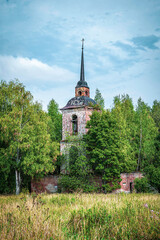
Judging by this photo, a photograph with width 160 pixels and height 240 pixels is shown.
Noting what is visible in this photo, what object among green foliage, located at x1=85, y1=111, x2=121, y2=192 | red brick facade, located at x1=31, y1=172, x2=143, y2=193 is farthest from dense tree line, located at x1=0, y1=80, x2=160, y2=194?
red brick facade, located at x1=31, y1=172, x2=143, y2=193

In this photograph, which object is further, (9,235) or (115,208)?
(115,208)

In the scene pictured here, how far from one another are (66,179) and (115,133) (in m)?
6.47

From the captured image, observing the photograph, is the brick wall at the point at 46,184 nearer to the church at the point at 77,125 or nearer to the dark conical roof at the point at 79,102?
the church at the point at 77,125

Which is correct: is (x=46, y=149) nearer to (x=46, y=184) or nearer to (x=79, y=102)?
(x=46, y=184)

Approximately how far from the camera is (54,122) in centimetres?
3262

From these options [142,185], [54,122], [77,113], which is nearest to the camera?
[142,185]

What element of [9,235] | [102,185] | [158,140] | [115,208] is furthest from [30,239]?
[158,140]

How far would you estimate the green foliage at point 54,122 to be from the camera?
99.6 ft

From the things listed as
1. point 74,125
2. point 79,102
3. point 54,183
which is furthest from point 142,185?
point 79,102

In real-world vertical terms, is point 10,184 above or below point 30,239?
below

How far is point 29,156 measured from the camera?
57.0 feet

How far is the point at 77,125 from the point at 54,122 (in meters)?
11.2

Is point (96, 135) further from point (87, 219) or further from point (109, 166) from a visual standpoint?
point (87, 219)

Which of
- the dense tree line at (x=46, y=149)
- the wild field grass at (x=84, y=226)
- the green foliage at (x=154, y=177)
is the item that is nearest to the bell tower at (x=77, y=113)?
the dense tree line at (x=46, y=149)
